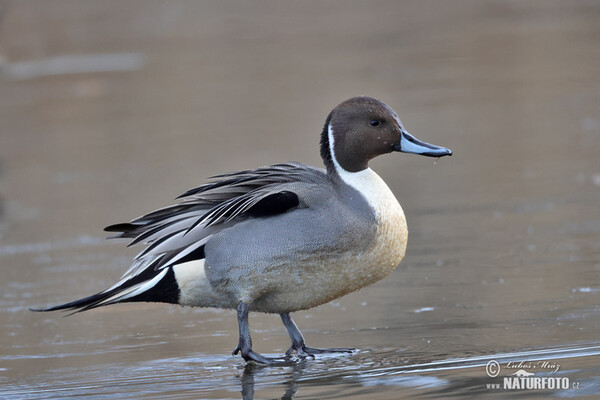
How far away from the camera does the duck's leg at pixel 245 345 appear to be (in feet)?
16.3

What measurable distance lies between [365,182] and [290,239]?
1.67ft

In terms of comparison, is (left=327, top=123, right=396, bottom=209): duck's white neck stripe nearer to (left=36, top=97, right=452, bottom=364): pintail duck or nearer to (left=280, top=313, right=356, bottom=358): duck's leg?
(left=36, top=97, right=452, bottom=364): pintail duck

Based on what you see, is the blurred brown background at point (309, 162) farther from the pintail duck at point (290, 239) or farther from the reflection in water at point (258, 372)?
the pintail duck at point (290, 239)

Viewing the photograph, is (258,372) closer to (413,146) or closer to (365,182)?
(365,182)

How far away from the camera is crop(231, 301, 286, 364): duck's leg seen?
496 cm

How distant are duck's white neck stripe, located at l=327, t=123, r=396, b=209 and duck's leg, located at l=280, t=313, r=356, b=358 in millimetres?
703

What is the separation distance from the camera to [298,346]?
5137 mm

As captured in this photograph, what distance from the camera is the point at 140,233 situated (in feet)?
18.0

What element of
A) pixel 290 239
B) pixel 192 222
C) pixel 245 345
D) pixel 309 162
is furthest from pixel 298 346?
pixel 309 162

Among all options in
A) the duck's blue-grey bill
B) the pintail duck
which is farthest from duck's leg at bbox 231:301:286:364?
the duck's blue-grey bill

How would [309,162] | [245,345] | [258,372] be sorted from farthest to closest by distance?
[309,162]
[245,345]
[258,372]

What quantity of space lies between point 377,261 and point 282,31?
13965 millimetres

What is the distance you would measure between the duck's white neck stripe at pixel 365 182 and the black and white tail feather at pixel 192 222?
11 cm

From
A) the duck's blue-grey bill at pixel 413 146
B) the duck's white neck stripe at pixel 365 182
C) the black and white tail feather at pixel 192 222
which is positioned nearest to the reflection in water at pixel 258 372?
the black and white tail feather at pixel 192 222
